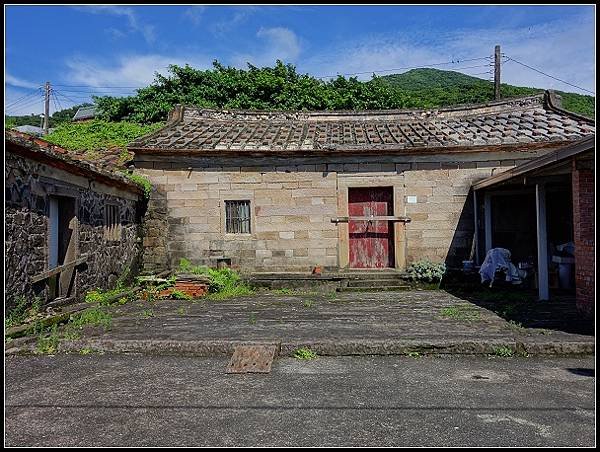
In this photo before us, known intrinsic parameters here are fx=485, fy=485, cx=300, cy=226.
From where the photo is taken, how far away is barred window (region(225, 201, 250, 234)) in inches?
488

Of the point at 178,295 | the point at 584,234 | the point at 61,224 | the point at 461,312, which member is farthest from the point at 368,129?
the point at 61,224

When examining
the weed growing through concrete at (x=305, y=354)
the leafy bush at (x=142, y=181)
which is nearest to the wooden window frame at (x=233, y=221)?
the leafy bush at (x=142, y=181)

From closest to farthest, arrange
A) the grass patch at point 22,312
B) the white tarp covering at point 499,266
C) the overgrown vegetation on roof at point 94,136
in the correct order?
1. the grass patch at point 22,312
2. the white tarp covering at point 499,266
3. the overgrown vegetation on roof at point 94,136

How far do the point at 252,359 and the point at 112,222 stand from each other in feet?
21.4

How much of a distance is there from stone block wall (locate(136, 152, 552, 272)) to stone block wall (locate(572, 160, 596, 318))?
4423 mm

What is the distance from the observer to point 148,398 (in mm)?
4320

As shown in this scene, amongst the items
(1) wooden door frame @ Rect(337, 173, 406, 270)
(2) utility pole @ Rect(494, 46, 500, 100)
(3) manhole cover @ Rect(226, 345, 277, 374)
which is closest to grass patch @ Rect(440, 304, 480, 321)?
(3) manhole cover @ Rect(226, 345, 277, 374)

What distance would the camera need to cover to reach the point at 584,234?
732 cm

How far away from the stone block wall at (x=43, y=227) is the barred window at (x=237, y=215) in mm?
2524

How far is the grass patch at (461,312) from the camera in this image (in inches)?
296

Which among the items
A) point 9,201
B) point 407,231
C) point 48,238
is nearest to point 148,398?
point 9,201

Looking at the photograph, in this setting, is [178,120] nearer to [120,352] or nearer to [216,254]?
[216,254]

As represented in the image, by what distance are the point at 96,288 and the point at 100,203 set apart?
1732 millimetres

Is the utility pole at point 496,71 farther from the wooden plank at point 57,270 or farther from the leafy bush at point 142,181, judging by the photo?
the wooden plank at point 57,270
